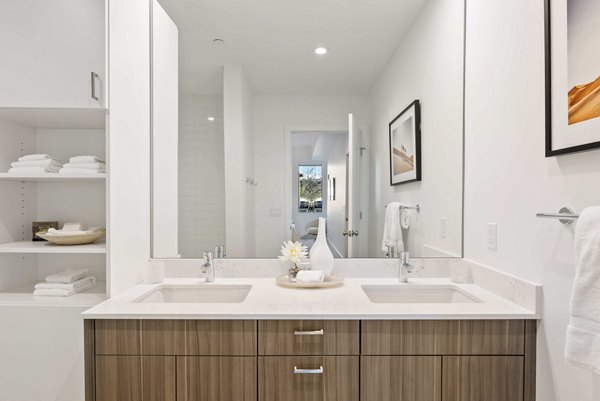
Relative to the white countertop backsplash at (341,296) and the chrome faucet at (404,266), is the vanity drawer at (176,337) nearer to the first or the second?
the white countertop backsplash at (341,296)

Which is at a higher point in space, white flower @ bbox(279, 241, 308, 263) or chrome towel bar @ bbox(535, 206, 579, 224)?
A: chrome towel bar @ bbox(535, 206, 579, 224)

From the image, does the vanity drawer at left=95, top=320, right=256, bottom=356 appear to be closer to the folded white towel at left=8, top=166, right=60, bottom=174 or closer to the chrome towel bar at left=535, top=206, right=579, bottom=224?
the folded white towel at left=8, top=166, right=60, bottom=174

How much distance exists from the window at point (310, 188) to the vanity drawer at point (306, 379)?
811 millimetres

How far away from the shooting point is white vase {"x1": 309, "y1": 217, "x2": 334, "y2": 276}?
6.06 ft

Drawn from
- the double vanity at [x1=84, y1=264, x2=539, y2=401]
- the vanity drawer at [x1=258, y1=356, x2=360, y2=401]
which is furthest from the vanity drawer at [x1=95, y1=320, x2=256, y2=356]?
the vanity drawer at [x1=258, y1=356, x2=360, y2=401]

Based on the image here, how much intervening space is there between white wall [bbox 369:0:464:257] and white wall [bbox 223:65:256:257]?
0.68m

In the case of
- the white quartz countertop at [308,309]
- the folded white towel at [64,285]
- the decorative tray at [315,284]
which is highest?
the folded white towel at [64,285]

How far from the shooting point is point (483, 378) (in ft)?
4.42

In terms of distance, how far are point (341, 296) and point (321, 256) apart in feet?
0.98

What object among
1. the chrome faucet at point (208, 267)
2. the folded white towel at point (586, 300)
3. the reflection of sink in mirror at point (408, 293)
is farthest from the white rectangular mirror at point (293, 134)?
the folded white towel at point (586, 300)

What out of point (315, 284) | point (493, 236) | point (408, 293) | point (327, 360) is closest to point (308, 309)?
point (327, 360)

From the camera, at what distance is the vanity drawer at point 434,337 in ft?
4.43

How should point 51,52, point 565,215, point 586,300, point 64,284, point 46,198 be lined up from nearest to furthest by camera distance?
point 586,300, point 565,215, point 51,52, point 64,284, point 46,198

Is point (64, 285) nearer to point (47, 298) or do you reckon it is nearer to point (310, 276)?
point (47, 298)
